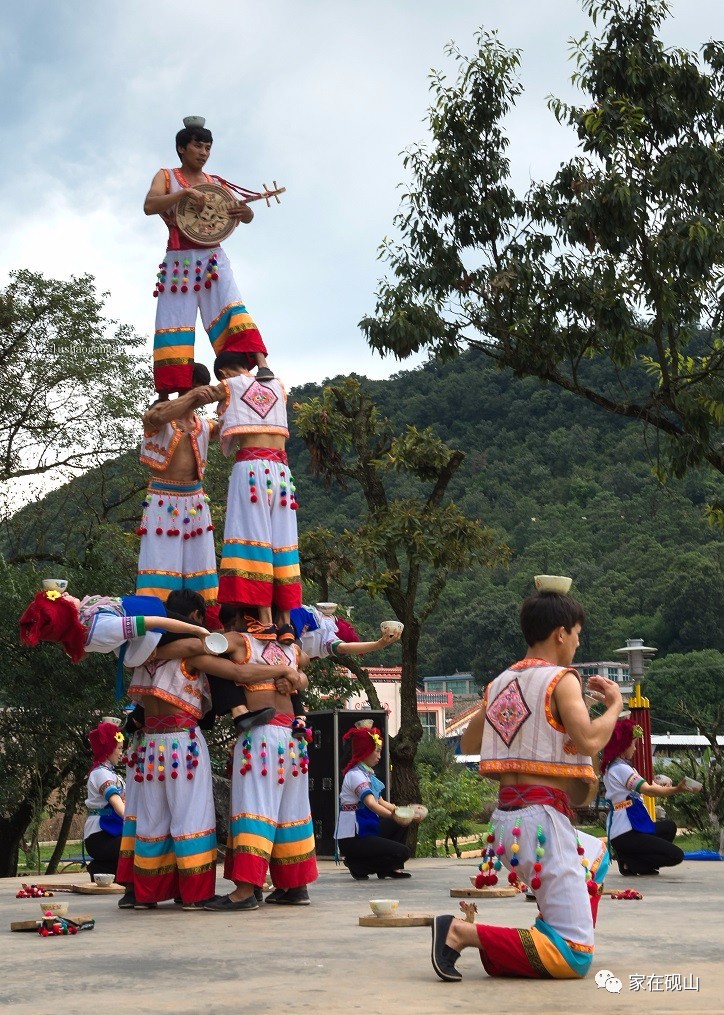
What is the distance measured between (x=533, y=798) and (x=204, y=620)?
3313 mm

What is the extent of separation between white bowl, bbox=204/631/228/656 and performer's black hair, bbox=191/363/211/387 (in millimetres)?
1680

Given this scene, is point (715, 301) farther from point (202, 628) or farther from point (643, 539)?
point (643, 539)

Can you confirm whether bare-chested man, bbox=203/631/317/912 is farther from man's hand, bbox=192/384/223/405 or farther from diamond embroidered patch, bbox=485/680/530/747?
diamond embroidered patch, bbox=485/680/530/747

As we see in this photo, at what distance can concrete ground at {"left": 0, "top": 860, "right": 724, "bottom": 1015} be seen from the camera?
12.3 ft

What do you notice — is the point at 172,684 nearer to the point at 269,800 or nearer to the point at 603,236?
the point at 269,800

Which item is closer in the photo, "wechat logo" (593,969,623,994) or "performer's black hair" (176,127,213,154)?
"wechat logo" (593,969,623,994)

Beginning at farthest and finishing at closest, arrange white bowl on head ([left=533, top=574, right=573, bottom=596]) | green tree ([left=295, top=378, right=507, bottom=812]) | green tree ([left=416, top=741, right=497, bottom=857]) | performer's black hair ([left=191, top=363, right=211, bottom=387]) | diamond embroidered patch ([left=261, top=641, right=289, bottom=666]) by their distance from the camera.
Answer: green tree ([left=416, top=741, right=497, bottom=857]) < green tree ([left=295, top=378, right=507, bottom=812]) < performer's black hair ([left=191, top=363, right=211, bottom=387]) < diamond embroidered patch ([left=261, top=641, right=289, bottom=666]) < white bowl on head ([left=533, top=574, right=573, bottom=596])

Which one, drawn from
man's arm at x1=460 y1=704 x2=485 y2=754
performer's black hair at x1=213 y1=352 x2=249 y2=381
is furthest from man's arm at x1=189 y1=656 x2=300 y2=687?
man's arm at x1=460 y1=704 x2=485 y2=754

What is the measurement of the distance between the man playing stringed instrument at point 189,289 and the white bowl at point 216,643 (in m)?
1.68

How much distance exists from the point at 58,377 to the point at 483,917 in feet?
48.2

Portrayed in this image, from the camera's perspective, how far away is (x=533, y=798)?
4.34 m

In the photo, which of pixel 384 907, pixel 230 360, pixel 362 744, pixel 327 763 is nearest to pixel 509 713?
pixel 384 907

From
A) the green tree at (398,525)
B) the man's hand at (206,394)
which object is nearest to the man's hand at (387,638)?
the man's hand at (206,394)

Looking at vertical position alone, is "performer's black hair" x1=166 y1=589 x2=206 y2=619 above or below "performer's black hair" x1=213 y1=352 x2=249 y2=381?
below
